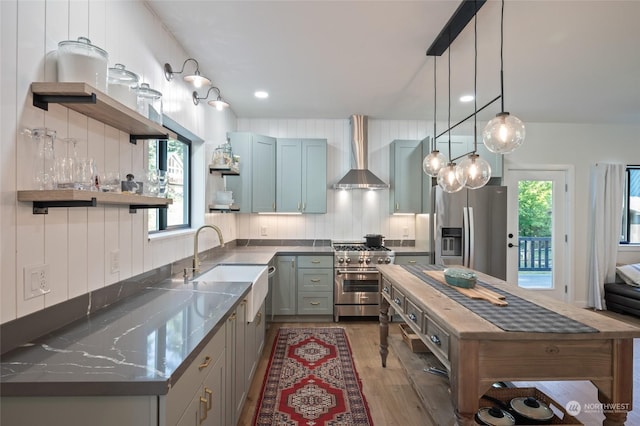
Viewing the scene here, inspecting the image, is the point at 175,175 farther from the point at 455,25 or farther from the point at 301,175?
the point at 455,25

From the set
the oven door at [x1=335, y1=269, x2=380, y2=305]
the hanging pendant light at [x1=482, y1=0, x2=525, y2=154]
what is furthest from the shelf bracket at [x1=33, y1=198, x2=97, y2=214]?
the oven door at [x1=335, y1=269, x2=380, y2=305]

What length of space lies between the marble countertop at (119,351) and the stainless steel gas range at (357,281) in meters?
2.43

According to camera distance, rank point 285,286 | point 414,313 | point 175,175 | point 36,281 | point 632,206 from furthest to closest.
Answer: point 632,206 < point 285,286 < point 175,175 < point 414,313 < point 36,281

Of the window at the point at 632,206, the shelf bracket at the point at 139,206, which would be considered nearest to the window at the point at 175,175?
the shelf bracket at the point at 139,206

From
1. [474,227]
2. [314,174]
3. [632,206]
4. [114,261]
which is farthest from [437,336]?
[632,206]

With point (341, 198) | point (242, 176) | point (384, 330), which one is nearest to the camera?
point (384, 330)

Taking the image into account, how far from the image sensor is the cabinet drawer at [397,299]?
2.24 metres

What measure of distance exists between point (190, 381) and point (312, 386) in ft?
5.36

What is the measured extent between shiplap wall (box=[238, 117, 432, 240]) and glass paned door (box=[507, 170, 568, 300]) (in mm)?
1575

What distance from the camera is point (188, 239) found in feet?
8.93

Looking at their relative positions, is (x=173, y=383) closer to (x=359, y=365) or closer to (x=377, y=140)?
(x=359, y=365)

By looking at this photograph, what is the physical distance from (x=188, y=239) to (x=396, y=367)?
2.15 m

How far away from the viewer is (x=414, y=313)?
6.47 ft

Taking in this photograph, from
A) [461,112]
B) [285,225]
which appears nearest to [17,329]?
[285,225]
